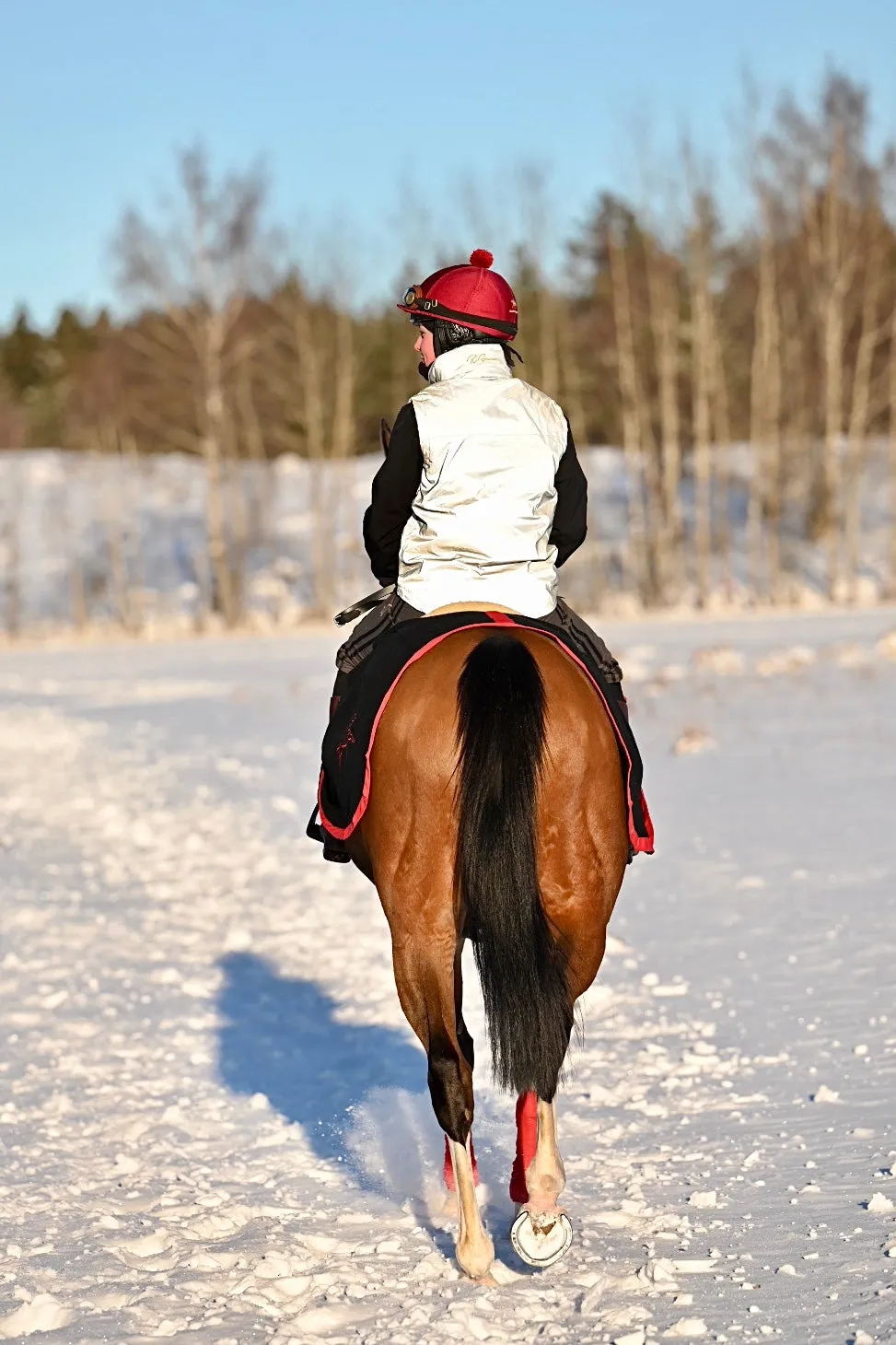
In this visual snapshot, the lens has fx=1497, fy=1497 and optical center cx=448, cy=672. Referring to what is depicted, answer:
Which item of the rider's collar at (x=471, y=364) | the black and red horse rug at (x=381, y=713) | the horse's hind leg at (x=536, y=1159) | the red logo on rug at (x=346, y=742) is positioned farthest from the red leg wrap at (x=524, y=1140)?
the rider's collar at (x=471, y=364)

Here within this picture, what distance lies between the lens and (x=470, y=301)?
12.8ft

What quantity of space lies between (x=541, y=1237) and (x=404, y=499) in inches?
72.1

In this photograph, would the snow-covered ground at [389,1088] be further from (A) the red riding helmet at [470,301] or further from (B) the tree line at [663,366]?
(B) the tree line at [663,366]

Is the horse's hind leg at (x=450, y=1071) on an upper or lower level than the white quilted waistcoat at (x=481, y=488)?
lower

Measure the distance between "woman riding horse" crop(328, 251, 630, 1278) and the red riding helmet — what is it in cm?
9

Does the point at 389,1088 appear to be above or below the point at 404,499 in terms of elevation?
below

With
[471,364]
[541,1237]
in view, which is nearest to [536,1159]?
[541,1237]

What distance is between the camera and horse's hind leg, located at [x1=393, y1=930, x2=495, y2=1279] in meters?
3.48

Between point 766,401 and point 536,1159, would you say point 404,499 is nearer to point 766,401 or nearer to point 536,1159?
point 536,1159

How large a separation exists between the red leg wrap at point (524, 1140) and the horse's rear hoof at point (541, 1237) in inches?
10.8

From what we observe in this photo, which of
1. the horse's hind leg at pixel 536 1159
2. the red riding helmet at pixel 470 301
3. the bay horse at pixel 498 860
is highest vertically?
the red riding helmet at pixel 470 301

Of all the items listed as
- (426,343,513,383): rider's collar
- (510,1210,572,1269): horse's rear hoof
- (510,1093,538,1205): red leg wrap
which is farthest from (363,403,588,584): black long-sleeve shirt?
(510,1210,572,1269): horse's rear hoof

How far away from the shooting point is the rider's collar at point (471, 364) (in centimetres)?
386

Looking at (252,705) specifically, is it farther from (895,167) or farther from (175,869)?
(895,167)
